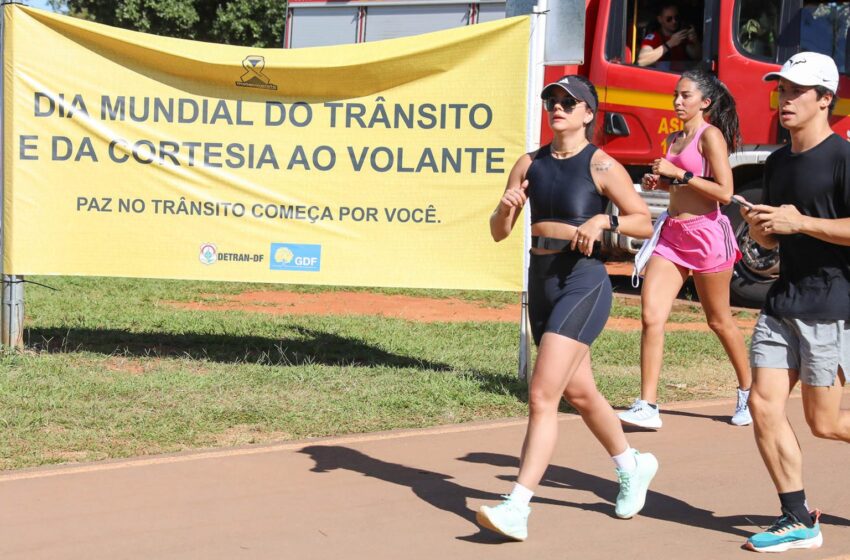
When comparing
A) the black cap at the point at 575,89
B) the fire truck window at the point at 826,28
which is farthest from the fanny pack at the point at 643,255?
the fire truck window at the point at 826,28

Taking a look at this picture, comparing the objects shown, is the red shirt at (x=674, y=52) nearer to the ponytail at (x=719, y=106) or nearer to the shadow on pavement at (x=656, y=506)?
the ponytail at (x=719, y=106)

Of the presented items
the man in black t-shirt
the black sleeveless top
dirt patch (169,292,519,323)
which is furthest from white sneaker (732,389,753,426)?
dirt patch (169,292,519,323)

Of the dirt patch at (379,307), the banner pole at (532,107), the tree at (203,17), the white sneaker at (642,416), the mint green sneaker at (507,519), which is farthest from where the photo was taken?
the tree at (203,17)

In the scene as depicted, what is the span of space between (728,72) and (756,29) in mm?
496

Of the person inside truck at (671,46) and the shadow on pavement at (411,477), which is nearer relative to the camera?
the shadow on pavement at (411,477)

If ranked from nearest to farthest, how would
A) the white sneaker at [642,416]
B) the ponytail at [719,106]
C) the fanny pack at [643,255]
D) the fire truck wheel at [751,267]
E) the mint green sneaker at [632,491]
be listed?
1. the mint green sneaker at [632,491]
2. the fanny pack at [643,255]
3. the white sneaker at [642,416]
4. the ponytail at [719,106]
5. the fire truck wheel at [751,267]

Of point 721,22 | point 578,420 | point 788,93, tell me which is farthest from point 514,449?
point 721,22

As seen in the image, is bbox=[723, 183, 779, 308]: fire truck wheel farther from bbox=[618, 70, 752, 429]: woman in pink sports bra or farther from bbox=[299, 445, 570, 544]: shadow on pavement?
bbox=[299, 445, 570, 544]: shadow on pavement

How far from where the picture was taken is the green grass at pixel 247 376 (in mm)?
6684

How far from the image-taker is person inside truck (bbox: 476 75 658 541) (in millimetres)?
5008

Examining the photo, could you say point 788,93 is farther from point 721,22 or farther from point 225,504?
point 721,22

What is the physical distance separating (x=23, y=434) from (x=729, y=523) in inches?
141

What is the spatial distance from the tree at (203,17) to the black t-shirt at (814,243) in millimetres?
24565

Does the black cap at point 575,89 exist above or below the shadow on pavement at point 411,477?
above
